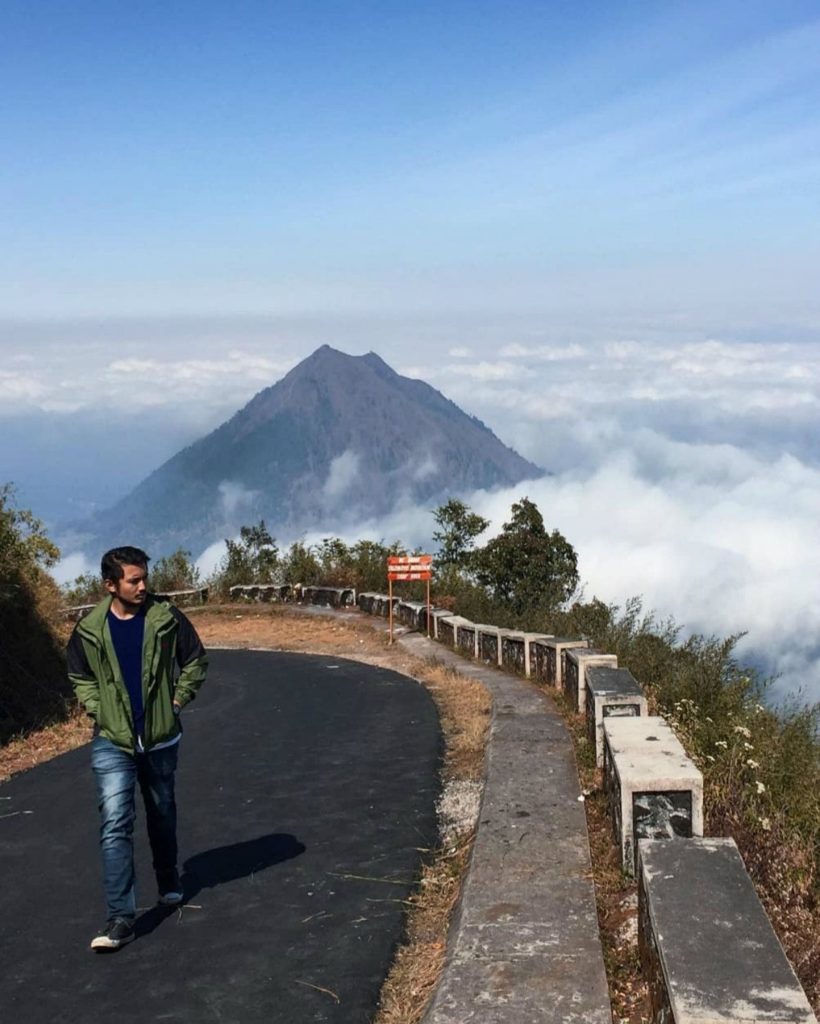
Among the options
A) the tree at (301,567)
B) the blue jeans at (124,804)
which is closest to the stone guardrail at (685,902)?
the blue jeans at (124,804)

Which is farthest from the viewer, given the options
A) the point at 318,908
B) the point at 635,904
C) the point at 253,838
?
the point at 253,838

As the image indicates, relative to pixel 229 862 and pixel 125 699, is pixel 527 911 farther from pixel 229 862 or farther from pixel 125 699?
pixel 125 699

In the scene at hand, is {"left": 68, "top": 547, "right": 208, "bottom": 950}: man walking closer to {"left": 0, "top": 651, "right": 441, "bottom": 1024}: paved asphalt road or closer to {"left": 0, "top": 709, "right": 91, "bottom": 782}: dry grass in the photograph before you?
{"left": 0, "top": 651, "right": 441, "bottom": 1024}: paved asphalt road

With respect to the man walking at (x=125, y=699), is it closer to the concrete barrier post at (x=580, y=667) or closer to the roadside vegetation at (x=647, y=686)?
the roadside vegetation at (x=647, y=686)

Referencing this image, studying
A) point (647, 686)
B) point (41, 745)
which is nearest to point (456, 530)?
point (647, 686)

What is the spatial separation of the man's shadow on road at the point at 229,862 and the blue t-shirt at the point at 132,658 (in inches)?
45.6

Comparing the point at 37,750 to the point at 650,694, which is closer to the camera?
the point at 650,694

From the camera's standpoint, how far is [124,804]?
5465 mm

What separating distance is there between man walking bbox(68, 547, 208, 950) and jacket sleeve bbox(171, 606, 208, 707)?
0.03 feet

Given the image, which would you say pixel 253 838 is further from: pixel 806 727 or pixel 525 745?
pixel 806 727

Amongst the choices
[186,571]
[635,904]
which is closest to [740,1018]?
[635,904]

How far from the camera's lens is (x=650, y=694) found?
10.3 m

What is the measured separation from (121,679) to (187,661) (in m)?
0.39

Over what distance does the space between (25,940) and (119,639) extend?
163 cm
